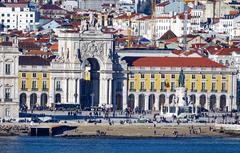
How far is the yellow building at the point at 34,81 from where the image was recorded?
103 metres

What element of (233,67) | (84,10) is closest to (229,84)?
(233,67)

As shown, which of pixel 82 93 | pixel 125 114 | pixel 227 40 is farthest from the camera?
pixel 227 40

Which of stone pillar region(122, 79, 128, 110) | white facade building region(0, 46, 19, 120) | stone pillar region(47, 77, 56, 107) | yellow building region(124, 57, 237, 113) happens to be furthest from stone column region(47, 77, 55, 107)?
white facade building region(0, 46, 19, 120)

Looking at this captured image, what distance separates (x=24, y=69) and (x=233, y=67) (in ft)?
32.5

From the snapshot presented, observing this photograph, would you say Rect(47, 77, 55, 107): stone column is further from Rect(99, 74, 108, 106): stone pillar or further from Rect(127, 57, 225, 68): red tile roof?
Rect(127, 57, 225, 68): red tile roof

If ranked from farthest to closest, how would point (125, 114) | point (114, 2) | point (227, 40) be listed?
point (114, 2), point (227, 40), point (125, 114)

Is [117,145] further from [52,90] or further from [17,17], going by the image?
[17,17]

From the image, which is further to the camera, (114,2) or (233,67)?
(114,2)

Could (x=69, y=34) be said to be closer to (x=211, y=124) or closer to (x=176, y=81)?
(x=176, y=81)

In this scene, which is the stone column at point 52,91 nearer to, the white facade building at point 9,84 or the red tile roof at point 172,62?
the red tile roof at point 172,62

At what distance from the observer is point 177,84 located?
10438cm

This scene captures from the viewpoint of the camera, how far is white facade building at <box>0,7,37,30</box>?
154m

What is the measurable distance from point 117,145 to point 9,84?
366 inches

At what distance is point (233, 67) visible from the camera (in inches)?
4225
